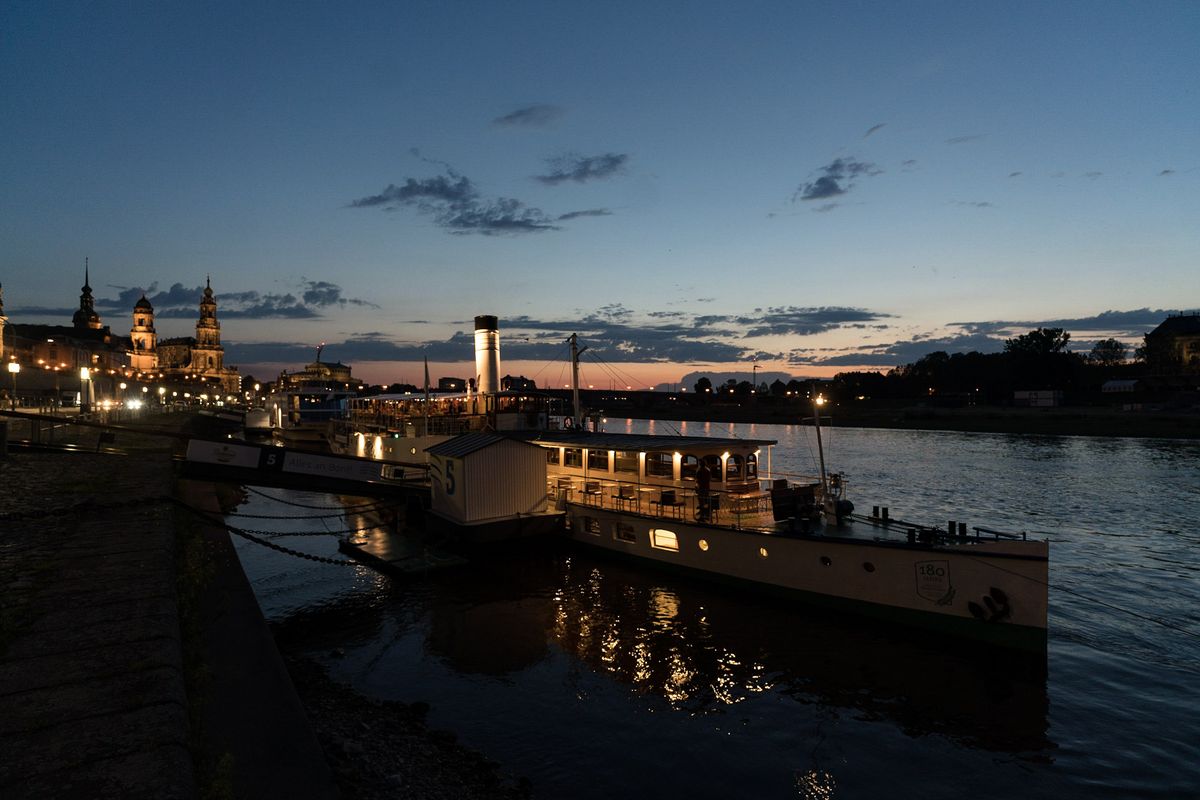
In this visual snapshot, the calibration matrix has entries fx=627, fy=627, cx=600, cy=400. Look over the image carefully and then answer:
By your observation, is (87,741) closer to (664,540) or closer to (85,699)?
(85,699)

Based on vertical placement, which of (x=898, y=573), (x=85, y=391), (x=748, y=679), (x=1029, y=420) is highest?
(x=85, y=391)

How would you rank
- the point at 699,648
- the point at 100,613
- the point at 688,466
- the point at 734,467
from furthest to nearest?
the point at 734,467 → the point at 688,466 → the point at 699,648 → the point at 100,613

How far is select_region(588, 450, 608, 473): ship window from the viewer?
2834 cm

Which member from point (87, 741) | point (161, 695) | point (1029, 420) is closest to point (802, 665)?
point (161, 695)

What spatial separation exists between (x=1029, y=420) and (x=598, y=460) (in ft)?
387

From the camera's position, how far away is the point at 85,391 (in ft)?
251

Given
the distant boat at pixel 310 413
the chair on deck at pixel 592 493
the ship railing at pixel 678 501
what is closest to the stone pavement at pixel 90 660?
the chair on deck at pixel 592 493

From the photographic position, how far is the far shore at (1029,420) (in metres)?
96.3

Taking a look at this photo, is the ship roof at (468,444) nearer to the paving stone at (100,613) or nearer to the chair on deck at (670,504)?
the chair on deck at (670,504)

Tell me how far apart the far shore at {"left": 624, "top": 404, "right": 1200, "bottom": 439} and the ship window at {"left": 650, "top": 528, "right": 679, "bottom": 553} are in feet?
174

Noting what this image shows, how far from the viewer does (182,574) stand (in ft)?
49.4

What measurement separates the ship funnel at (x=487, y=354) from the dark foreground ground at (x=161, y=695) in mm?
22387

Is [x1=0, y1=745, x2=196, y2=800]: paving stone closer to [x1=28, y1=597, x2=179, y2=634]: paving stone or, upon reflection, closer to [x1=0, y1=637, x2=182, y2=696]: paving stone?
[x1=0, y1=637, x2=182, y2=696]: paving stone

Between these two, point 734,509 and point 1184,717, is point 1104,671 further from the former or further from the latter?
point 734,509
